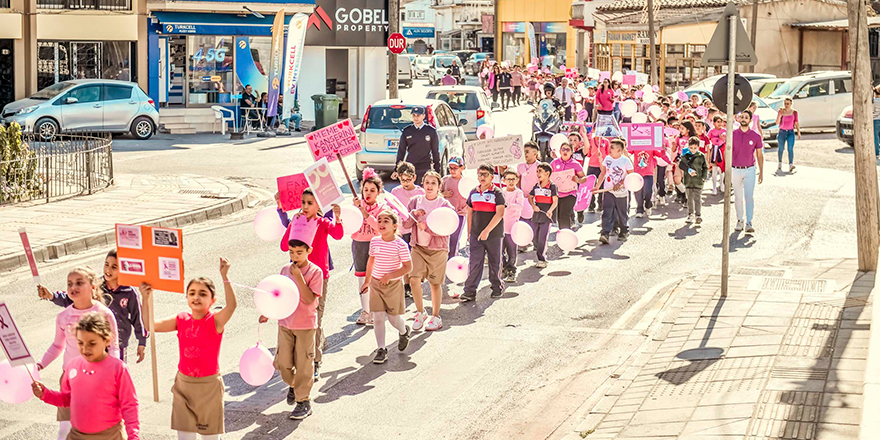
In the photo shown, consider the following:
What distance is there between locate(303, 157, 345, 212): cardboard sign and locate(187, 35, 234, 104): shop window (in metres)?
26.1

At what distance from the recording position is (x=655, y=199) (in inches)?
797

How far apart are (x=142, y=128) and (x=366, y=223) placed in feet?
67.3

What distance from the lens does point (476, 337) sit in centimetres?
1123

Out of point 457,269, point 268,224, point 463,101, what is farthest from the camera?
point 463,101

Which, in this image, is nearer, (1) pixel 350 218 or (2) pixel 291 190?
(2) pixel 291 190

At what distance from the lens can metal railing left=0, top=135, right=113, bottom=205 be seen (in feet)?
60.5

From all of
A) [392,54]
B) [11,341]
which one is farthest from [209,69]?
[11,341]

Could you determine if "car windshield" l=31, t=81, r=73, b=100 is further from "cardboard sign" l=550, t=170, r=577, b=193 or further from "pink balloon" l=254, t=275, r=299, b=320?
"pink balloon" l=254, t=275, r=299, b=320

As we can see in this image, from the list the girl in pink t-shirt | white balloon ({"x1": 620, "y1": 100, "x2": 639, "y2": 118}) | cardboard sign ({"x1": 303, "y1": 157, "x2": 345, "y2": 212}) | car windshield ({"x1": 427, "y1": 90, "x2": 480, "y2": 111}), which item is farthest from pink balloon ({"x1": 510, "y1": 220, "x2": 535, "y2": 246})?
car windshield ({"x1": 427, "y1": 90, "x2": 480, "y2": 111})

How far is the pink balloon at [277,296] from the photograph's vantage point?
8.04 m

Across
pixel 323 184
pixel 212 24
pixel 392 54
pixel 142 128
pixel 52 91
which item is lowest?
pixel 323 184

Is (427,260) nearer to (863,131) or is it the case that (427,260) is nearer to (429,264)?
(429,264)

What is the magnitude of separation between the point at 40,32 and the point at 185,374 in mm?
27878

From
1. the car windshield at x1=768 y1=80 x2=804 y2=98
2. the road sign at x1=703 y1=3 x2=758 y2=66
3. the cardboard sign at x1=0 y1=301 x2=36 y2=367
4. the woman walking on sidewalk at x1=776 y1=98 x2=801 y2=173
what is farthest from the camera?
the car windshield at x1=768 y1=80 x2=804 y2=98
